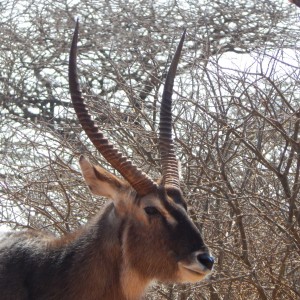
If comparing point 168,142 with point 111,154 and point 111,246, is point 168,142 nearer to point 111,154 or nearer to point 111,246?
point 111,154

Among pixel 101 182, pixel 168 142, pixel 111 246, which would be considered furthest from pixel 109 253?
pixel 168 142

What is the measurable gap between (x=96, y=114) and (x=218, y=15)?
13.3 ft

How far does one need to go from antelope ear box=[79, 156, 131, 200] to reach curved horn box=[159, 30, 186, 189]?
0.31m

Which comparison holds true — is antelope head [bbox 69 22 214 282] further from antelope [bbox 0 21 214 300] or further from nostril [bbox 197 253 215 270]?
nostril [bbox 197 253 215 270]

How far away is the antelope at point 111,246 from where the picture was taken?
678cm

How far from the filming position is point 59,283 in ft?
22.4

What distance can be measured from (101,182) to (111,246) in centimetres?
43

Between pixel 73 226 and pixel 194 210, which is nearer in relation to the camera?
pixel 194 210

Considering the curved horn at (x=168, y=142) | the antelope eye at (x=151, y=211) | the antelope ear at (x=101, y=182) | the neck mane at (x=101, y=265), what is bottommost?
the neck mane at (x=101, y=265)

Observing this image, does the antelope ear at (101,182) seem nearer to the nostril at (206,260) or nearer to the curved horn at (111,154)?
the curved horn at (111,154)

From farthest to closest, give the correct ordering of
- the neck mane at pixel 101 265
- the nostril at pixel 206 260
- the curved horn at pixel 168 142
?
the curved horn at pixel 168 142, the neck mane at pixel 101 265, the nostril at pixel 206 260

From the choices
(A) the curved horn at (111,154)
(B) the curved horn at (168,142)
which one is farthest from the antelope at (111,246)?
(B) the curved horn at (168,142)

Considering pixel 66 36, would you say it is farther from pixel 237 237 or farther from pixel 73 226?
pixel 237 237

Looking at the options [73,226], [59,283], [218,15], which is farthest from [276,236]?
Answer: [218,15]
